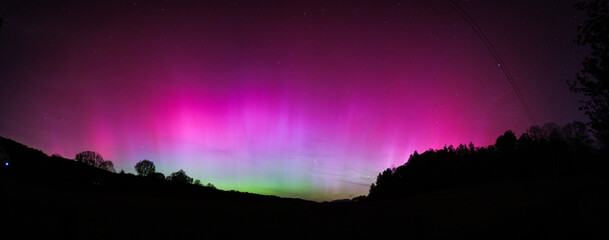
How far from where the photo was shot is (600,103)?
13312 mm

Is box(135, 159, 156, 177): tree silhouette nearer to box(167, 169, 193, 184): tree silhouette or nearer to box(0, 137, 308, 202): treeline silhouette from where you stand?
box(167, 169, 193, 184): tree silhouette

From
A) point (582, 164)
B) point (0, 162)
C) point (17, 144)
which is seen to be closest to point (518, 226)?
point (582, 164)

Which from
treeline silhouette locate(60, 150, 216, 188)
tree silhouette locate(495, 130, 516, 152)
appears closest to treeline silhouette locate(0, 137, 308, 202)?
treeline silhouette locate(60, 150, 216, 188)

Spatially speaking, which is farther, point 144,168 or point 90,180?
point 144,168

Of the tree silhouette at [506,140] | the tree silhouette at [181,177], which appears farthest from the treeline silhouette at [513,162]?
the tree silhouette at [181,177]

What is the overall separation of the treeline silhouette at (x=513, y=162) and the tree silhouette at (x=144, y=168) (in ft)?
316

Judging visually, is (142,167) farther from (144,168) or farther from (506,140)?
(506,140)

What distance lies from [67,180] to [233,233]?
220 ft

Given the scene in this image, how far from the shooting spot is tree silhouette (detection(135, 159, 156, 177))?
4749 inches

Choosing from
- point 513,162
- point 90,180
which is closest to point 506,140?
point 513,162

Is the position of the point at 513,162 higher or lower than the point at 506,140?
lower

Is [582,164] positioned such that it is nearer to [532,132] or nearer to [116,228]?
[532,132]

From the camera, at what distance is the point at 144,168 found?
12119cm

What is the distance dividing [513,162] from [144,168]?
409 ft
